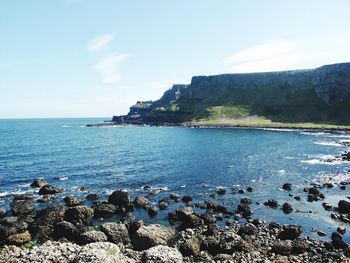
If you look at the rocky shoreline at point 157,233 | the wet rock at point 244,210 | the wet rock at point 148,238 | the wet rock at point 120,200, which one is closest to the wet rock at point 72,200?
the rocky shoreline at point 157,233

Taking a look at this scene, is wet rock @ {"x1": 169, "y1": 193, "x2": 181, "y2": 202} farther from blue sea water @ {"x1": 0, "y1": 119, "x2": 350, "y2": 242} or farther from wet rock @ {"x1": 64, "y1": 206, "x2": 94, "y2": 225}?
wet rock @ {"x1": 64, "y1": 206, "x2": 94, "y2": 225}

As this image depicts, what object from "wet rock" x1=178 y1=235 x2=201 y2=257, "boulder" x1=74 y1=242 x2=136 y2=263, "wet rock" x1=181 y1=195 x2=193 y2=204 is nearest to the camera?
"boulder" x1=74 y1=242 x2=136 y2=263

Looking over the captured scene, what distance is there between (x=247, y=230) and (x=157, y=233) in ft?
37.2

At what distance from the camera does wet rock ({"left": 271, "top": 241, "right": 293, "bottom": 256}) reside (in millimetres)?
36219

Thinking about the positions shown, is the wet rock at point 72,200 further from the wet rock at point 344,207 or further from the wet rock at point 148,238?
the wet rock at point 344,207

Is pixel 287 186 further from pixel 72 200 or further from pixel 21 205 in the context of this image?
pixel 21 205

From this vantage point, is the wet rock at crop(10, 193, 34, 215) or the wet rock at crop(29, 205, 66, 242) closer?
the wet rock at crop(29, 205, 66, 242)

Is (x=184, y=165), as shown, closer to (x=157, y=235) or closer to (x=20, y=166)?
(x=20, y=166)

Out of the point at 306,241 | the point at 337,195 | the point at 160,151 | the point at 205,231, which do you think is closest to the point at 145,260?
the point at 205,231

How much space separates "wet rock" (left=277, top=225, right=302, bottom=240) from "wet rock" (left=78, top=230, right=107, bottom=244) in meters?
20.8

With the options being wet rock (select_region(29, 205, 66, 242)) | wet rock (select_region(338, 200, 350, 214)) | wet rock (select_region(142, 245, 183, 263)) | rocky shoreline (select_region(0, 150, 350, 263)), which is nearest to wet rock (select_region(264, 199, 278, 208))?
rocky shoreline (select_region(0, 150, 350, 263))

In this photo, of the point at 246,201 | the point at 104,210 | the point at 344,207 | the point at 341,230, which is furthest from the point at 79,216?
the point at 344,207

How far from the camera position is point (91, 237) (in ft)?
128

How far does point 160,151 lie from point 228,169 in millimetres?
36037
